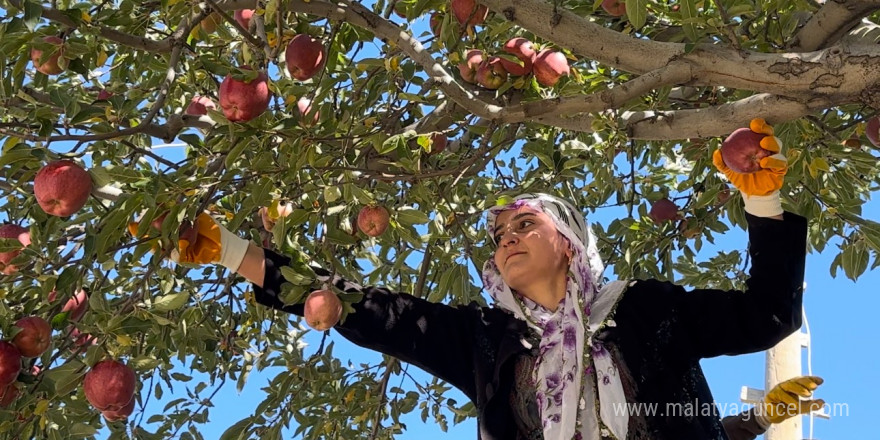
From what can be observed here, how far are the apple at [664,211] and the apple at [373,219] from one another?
1296 millimetres

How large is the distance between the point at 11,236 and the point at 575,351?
1.50 meters

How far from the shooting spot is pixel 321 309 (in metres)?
2.21

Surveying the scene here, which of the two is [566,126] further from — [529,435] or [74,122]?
[74,122]

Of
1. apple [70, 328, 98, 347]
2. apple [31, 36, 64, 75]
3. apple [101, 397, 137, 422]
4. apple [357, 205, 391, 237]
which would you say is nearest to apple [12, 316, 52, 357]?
apple [70, 328, 98, 347]

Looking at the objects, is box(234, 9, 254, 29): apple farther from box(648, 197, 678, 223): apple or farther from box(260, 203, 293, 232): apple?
box(648, 197, 678, 223): apple

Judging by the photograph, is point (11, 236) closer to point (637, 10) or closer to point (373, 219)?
point (373, 219)

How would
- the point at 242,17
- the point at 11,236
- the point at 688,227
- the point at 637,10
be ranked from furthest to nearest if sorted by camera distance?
the point at 688,227 → the point at 242,17 → the point at 11,236 → the point at 637,10

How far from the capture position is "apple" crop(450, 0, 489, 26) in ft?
8.13

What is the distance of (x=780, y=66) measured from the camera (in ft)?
6.25

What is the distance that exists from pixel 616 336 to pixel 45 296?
1.35 m

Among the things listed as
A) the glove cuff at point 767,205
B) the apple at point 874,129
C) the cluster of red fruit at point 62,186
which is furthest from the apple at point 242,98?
the apple at point 874,129

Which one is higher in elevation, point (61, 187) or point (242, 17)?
point (242, 17)

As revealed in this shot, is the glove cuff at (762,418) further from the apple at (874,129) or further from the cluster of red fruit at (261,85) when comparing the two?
the cluster of red fruit at (261,85)

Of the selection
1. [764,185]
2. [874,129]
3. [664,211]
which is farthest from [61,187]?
[664,211]
